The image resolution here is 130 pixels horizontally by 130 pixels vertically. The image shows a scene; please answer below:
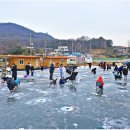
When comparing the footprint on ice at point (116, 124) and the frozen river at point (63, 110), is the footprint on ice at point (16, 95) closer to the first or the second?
the frozen river at point (63, 110)

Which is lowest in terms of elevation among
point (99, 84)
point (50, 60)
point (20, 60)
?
point (99, 84)

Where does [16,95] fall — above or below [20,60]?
below

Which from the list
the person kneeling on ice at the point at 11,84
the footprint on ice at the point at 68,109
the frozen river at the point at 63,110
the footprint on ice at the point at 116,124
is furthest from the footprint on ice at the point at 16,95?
the footprint on ice at the point at 116,124

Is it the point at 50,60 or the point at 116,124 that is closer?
the point at 116,124

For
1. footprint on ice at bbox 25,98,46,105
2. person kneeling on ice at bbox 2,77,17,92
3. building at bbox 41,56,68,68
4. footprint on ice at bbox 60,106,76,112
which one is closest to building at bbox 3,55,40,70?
building at bbox 41,56,68,68

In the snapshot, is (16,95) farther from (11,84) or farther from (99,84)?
(99,84)

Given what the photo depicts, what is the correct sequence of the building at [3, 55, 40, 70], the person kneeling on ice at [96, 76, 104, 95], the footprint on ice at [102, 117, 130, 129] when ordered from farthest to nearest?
the building at [3, 55, 40, 70] → the person kneeling on ice at [96, 76, 104, 95] → the footprint on ice at [102, 117, 130, 129]

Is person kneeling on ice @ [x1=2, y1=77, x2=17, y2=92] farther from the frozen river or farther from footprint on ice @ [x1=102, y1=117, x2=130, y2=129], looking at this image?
footprint on ice @ [x1=102, y1=117, x2=130, y2=129]

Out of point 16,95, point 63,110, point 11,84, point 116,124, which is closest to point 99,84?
point 16,95

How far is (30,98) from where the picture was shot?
16750 millimetres

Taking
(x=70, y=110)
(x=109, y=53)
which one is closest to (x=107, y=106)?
(x=70, y=110)

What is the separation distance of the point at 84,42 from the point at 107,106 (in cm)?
13591

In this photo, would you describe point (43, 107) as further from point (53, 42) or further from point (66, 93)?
point (53, 42)

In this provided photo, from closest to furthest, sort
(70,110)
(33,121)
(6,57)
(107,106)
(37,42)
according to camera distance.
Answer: (33,121) < (70,110) < (107,106) < (6,57) < (37,42)
